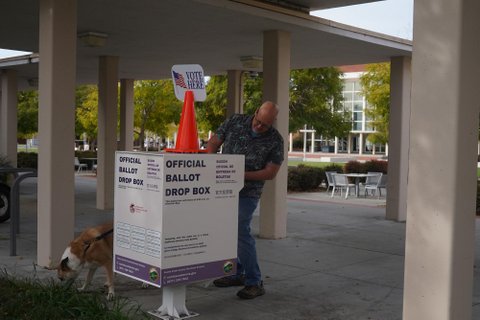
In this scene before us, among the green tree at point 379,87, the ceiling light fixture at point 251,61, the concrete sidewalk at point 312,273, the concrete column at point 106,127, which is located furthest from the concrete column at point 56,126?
the green tree at point 379,87

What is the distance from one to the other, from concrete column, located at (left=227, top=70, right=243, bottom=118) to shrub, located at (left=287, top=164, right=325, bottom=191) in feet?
15.0

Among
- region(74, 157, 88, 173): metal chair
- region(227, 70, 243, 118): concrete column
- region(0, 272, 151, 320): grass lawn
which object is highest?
region(227, 70, 243, 118): concrete column

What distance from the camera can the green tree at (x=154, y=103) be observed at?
28.6 metres

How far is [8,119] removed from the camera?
1969 centimetres

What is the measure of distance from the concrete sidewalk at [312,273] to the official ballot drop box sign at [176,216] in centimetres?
60

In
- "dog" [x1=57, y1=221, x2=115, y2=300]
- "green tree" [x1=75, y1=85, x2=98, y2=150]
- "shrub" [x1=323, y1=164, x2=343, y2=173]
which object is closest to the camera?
"dog" [x1=57, y1=221, x2=115, y2=300]

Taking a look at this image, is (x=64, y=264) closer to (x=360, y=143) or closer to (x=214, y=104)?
(x=214, y=104)

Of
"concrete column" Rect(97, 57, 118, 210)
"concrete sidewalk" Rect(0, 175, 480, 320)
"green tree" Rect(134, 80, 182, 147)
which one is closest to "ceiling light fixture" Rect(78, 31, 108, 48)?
"concrete column" Rect(97, 57, 118, 210)

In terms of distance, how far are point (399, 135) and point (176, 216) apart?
8434 mm

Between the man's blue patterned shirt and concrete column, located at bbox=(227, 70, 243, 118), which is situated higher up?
concrete column, located at bbox=(227, 70, 243, 118)

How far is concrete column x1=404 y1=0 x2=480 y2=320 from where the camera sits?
11.7ft

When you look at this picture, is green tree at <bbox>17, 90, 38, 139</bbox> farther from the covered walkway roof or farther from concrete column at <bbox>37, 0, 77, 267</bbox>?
concrete column at <bbox>37, 0, 77, 267</bbox>

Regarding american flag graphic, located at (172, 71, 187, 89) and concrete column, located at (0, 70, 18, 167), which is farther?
concrete column, located at (0, 70, 18, 167)

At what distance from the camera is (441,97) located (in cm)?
360
